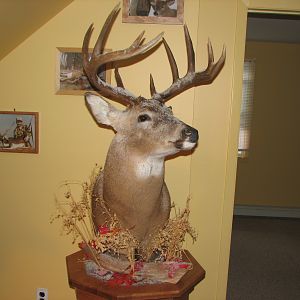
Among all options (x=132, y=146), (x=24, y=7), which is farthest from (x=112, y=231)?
(x=24, y=7)

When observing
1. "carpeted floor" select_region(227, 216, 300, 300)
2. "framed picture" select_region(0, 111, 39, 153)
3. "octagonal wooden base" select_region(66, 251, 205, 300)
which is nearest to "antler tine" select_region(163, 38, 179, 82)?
"framed picture" select_region(0, 111, 39, 153)

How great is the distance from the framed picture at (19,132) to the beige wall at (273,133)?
12.1 ft

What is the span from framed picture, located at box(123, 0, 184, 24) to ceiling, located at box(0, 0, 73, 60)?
0.33 m

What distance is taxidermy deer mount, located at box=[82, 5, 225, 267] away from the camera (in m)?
1.43

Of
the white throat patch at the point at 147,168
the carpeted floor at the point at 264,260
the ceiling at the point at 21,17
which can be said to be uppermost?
the ceiling at the point at 21,17

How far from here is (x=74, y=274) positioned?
1506 millimetres

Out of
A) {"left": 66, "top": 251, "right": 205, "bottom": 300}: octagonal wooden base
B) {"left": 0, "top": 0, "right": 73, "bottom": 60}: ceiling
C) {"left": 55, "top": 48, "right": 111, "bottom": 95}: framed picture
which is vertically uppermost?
{"left": 0, "top": 0, "right": 73, "bottom": 60}: ceiling

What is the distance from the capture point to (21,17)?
5.27 feet

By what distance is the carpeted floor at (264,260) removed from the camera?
293cm

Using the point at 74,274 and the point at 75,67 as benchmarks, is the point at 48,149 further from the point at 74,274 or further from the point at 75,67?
the point at 74,274

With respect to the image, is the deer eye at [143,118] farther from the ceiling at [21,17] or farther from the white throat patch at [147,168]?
the ceiling at [21,17]

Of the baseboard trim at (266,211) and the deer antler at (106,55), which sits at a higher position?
the deer antler at (106,55)

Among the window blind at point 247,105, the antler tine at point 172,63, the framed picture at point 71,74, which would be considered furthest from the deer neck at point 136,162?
the window blind at point 247,105

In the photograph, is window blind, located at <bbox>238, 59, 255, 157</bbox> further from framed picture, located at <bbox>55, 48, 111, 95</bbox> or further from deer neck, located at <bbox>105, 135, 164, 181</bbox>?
deer neck, located at <bbox>105, 135, 164, 181</bbox>
